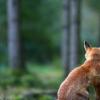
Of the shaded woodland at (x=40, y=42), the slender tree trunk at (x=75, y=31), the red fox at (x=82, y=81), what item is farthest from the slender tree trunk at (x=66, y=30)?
the red fox at (x=82, y=81)

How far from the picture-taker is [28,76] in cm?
2327

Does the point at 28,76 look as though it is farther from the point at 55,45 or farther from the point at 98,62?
the point at 55,45

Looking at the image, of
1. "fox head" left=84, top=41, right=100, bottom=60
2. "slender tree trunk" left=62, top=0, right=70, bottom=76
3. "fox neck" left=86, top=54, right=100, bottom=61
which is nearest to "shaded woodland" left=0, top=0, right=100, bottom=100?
"slender tree trunk" left=62, top=0, right=70, bottom=76

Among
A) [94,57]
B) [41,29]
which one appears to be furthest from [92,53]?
[41,29]

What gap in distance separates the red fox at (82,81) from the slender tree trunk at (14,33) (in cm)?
1184

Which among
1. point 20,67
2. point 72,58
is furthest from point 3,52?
point 72,58

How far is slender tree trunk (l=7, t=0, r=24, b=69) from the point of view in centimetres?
2323

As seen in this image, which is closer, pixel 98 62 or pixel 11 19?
pixel 98 62

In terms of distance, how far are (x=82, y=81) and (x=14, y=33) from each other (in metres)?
13.1

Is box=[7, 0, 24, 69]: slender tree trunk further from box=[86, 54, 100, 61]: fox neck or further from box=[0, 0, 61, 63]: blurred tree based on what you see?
box=[86, 54, 100, 61]: fox neck

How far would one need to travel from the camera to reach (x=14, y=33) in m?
24.1

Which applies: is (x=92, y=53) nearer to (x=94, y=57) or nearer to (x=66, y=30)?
(x=94, y=57)

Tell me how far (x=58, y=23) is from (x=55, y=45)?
7.60 feet

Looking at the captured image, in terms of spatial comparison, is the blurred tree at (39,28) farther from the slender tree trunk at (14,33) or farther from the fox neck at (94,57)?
the fox neck at (94,57)
